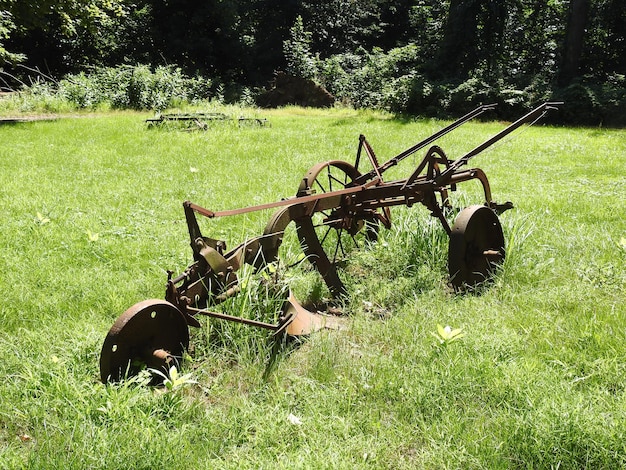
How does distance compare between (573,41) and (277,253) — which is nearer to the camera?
(277,253)

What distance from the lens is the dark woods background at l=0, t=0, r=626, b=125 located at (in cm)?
1706

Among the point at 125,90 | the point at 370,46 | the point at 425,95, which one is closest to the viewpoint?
the point at 425,95

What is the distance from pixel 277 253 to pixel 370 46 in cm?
3206

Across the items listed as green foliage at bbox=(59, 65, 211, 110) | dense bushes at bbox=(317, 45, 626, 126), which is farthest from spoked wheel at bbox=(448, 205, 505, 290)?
green foliage at bbox=(59, 65, 211, 110)

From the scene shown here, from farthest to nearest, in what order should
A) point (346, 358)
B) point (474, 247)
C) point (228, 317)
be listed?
point (474, 247) < point (346, 358) < point (228, 317)

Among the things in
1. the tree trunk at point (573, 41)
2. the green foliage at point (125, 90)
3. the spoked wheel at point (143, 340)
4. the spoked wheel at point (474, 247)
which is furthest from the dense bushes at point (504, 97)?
the spoked wheel at point (143, 340)

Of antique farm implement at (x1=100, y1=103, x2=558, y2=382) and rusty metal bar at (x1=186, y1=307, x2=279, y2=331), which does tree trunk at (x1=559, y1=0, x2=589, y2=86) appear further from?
rusty metal bar at (x1=186, y1=307, x2=279, y2=331)

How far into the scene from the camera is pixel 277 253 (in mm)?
3570

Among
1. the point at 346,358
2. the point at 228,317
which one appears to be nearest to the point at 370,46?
the point at 346,358

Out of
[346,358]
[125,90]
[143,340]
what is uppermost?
[125,90]

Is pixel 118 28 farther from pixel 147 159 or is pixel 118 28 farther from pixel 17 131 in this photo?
pixel 147 159

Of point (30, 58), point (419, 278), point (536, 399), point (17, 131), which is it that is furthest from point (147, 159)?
point (30, 58)

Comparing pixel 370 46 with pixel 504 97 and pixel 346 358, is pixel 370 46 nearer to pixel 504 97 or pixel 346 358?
pixel 504 97

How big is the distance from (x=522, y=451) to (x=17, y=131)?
41.6 feet
